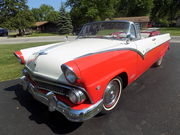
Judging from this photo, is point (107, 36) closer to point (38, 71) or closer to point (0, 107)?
point (38, 71)

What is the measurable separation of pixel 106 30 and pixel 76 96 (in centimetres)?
213

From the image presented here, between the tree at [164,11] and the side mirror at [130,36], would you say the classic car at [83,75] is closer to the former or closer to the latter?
the side mirror at [130,36]

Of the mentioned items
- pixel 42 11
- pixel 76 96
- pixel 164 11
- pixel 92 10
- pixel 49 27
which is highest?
pixel 42 11

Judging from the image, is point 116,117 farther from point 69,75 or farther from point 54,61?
point 54,61

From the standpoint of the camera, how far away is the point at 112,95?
8.25ft

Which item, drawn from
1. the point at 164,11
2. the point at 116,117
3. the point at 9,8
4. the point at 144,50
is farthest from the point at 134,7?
the point at 116,117

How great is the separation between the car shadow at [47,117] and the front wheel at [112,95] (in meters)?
0.56

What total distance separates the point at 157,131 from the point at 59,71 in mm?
1759

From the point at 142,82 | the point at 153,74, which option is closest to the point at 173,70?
the point at 153,74

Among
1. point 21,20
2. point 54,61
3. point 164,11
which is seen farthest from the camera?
point 164,11

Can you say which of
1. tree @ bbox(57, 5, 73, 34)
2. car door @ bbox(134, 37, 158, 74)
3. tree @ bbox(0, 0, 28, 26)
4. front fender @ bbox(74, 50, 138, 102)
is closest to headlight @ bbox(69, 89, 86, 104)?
front fender @ bbox(74, 50, 138, 102)

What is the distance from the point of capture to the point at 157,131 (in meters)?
2.10

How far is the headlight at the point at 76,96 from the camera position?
72.4 inches

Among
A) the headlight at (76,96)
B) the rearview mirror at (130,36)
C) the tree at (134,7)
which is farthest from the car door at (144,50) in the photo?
the tree at (134,7)
